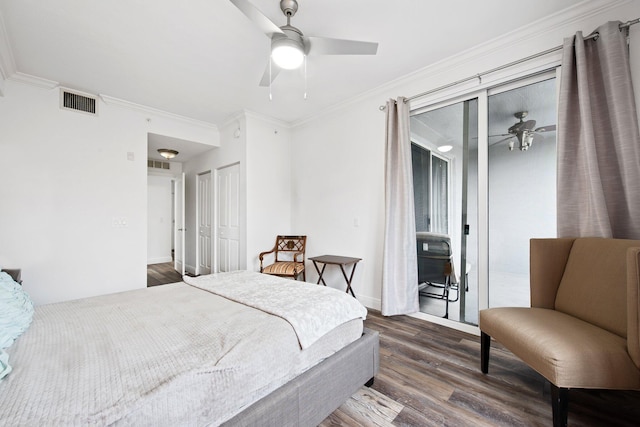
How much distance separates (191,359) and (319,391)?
0.70 m

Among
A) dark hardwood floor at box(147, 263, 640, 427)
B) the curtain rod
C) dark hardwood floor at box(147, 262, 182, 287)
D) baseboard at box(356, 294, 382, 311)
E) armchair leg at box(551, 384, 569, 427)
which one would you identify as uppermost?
the curtain rod

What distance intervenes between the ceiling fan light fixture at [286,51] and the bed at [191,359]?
5.66 ft

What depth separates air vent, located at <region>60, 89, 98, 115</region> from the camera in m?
3.06

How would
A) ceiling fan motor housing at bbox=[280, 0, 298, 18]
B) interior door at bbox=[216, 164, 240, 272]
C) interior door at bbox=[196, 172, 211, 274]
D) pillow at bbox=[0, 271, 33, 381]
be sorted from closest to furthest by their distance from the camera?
1. pillow at bbox=[0, 271, 33, 381]
2. ceiling fan motor housing at bbox=[280, 0, 298, 18]
3. interior door at bbox=[216, 164, 240, 272]
4. interior door at bbox=[196, 172, 211, 274]

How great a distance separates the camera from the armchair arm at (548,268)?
6.26ft

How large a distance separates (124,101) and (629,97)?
4.95m

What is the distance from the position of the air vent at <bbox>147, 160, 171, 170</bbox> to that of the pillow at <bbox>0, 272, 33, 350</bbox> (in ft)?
15.4

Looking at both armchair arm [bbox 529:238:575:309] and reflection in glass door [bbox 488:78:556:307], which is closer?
armchair arm [bbox 529:238:575:309]

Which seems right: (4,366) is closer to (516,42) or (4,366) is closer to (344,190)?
(344,190)

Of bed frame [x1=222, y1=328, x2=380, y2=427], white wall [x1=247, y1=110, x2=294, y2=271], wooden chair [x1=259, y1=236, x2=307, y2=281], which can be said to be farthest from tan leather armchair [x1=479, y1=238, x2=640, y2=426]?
white wall [x1=247, y1=110, x2=294, y2=271]

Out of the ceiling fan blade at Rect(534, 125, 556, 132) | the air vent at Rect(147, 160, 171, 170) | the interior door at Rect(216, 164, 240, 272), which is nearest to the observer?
the ceiling fan blade at Rect(534, 125, 556, 132)

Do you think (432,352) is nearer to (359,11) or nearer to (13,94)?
(359,11)

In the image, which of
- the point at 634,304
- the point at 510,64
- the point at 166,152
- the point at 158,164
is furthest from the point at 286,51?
the point at 158,164

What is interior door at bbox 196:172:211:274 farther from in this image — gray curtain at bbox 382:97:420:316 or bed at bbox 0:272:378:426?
gray curtain at bbox 382:97:420:316
